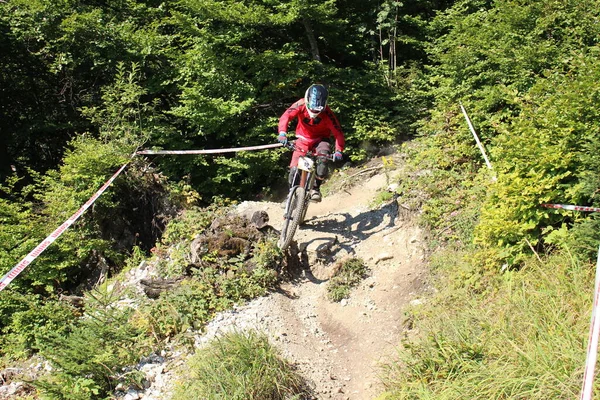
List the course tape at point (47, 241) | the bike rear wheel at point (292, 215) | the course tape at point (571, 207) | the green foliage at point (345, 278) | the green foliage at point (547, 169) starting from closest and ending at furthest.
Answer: the course tape at point (571, 207)
the green foliage at point (547, 169)
the course tape at point (47, 241)
the green foliage at point (345, 278)
the bike rear wheel at point (292, 215)

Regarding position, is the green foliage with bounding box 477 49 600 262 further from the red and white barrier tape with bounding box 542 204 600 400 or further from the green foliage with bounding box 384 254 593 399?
the red and white barrier tape with bounding box 542 204 600 400

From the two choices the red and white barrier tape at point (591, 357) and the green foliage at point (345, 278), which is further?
the green foliage at point (345, 278)

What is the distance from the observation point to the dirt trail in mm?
5199

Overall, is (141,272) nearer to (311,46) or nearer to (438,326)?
(438,326)

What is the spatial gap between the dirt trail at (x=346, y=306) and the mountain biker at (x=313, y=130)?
3.56 ft

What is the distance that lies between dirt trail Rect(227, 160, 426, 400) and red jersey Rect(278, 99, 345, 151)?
1.50 meters

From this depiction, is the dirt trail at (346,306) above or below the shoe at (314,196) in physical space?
below

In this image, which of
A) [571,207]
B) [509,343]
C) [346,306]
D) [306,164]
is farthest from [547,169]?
[306,164]

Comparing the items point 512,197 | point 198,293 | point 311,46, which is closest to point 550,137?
point 512,197

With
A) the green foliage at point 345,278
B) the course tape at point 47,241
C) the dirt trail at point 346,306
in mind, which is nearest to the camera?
the dirt trail at point 346,306

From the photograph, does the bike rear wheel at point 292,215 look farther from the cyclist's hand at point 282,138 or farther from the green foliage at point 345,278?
the green foliage at point 345,278

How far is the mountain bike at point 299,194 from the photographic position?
22.2 feet

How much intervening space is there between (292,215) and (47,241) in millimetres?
3312

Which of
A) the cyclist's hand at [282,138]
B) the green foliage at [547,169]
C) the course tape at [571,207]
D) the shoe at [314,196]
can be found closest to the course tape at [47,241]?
the cyclist's hand at [282,138]
